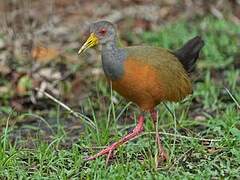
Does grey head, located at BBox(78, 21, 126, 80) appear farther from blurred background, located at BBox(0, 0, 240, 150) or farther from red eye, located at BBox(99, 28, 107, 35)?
blurred background, located at BBox(0, 0, 240, 150)

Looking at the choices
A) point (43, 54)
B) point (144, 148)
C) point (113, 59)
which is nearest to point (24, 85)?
point (43, 54)

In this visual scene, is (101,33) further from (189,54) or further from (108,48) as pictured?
(189,54)

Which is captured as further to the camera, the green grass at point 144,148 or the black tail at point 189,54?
the black tail at point 189,54

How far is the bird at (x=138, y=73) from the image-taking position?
4.92 meters

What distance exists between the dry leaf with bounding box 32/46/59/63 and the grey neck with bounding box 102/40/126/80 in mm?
3200

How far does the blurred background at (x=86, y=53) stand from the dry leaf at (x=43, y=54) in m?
0.01

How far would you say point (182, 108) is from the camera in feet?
21.2

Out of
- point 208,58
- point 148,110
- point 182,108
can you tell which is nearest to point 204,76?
point 208,58

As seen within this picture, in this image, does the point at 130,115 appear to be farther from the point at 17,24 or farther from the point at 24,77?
the point at 17,24

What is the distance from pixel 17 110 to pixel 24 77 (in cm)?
70

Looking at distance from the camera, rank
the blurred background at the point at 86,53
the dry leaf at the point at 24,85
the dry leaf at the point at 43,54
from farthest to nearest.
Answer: the dry leaf at the point at 43,54
the dry leaf at the point at 24,85
the blurred background at the point at 86,53

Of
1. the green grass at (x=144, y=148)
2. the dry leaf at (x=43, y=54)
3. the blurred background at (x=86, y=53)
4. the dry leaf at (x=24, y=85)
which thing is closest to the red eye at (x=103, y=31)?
the green grass at (x=144, y=148)

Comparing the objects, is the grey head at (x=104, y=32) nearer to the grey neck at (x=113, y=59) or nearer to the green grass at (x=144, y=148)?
the grey neck at (x=113, y=59)

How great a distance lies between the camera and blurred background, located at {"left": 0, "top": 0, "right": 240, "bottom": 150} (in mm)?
6863
